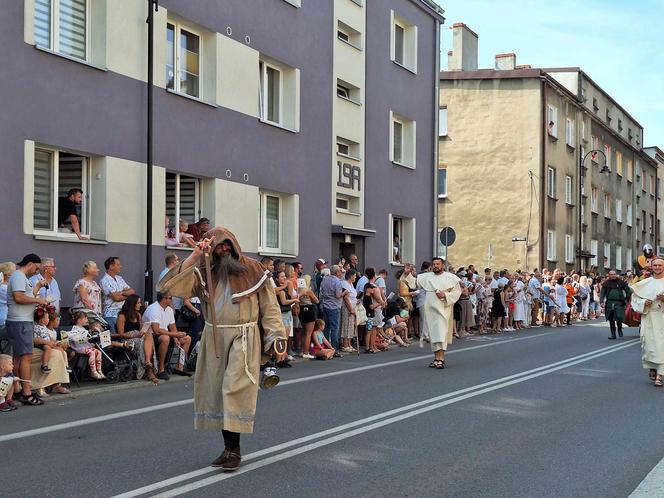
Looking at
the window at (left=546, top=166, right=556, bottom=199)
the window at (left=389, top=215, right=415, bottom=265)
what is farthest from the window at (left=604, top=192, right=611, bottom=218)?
the window at (left=389, top=215, right=415, bottom=265)

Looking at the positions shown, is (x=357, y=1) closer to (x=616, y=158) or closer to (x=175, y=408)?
(x=175, y=408)

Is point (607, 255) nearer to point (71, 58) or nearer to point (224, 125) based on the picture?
point (224, 125)

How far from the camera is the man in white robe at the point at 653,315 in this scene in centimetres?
1257

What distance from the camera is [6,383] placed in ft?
33.1

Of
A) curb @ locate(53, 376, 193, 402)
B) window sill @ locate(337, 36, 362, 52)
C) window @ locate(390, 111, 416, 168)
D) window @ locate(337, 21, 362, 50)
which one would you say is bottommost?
curb @ locate(53, 376, 193, 402)

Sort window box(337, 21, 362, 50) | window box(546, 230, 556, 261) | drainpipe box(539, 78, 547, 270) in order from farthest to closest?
window box(546, 230, 556, 261) → drainpipe box(539, 78, 547, 270) → window box(337, 21, 362, 50)

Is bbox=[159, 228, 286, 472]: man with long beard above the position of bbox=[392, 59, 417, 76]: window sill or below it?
below

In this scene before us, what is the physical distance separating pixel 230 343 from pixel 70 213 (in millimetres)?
8329

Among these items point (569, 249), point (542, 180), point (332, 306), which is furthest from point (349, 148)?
point (569, 249)

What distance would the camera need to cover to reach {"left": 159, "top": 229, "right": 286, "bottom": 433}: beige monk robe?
673 centimetres

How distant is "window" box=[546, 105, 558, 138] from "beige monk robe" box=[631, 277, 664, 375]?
28.7 meters

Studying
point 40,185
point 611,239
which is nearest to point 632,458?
point 40,185

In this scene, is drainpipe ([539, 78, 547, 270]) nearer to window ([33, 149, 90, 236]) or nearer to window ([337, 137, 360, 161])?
window ([337, 137, 360, 161])

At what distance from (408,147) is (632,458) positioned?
21191mm
